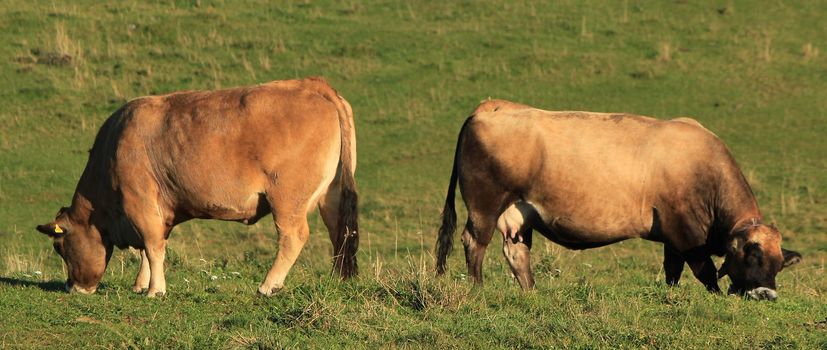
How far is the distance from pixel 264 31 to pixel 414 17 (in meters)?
3.21

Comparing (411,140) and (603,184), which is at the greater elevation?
(603,184)

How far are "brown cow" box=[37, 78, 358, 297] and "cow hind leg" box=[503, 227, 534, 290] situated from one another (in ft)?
6.21

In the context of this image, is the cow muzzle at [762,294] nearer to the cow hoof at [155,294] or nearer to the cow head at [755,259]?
the cow head at [755,259]

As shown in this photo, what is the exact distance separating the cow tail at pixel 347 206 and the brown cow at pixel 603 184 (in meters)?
1.23

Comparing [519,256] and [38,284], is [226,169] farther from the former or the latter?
[519,256]

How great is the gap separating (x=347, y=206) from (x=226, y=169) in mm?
1117

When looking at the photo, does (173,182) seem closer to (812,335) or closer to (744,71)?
(812,335)

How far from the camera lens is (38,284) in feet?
41.6

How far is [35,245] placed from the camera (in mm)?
→ 18812

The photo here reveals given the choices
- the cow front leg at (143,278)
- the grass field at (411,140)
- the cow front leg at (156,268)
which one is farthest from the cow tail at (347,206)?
the cow front leg at (143,278)

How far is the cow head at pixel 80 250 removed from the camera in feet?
40.9

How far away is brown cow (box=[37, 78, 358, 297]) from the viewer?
11.9 metres

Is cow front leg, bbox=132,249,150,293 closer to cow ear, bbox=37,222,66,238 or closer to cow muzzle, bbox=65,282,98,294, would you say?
cow muzzle, bbox=65,282,98,294

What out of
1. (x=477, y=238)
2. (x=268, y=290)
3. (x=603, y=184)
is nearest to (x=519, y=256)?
(x=477, y=238)
